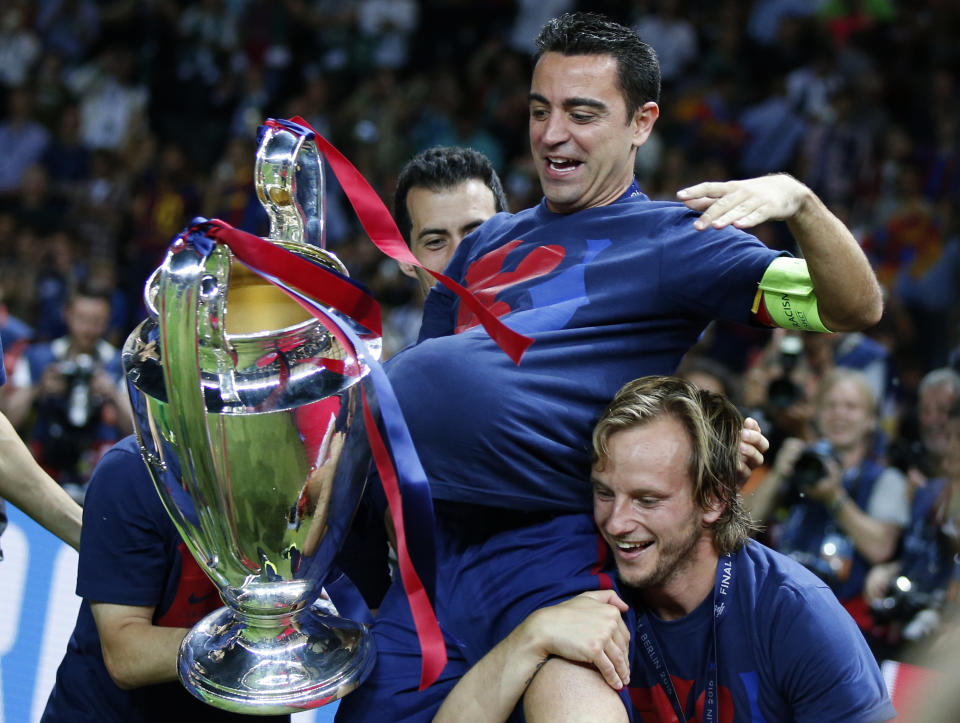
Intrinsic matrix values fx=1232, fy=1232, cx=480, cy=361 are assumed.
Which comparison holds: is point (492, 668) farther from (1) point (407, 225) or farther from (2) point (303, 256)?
(1) point (407, 225)

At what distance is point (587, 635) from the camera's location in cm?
192

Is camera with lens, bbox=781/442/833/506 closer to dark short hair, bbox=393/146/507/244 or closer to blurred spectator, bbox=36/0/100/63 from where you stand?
dark short hair, bbox=393/146/507/244

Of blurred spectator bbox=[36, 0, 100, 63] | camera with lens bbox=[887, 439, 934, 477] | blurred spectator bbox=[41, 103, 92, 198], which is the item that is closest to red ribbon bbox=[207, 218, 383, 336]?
camera with lens bbox=[887, 439, 934, 477]

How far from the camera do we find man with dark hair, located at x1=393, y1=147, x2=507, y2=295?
3211 mm

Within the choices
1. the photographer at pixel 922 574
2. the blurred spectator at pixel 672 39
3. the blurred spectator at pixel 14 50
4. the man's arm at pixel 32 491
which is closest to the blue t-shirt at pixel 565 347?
the man's arm at pixel 32 491

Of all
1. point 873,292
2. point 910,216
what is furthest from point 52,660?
point 910,216

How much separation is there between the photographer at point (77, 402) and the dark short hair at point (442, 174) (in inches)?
88.5

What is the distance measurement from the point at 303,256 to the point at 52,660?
1778 mm

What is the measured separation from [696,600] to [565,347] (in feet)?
1.81

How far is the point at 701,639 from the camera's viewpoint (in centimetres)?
222

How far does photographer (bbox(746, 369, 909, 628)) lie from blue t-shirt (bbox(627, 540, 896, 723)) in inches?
64.0

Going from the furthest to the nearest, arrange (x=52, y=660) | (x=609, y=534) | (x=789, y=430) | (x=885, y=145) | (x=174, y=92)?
(x=174, y=92) < (x=885, y=145) < (x=789, y=430) < (x=52, y=660) < (x=609, y=534)

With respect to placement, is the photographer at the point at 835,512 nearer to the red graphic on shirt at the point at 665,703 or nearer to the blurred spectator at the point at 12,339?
the red graphic on shirt at the point at 665,703

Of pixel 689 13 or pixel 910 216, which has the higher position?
pixel 689 13
